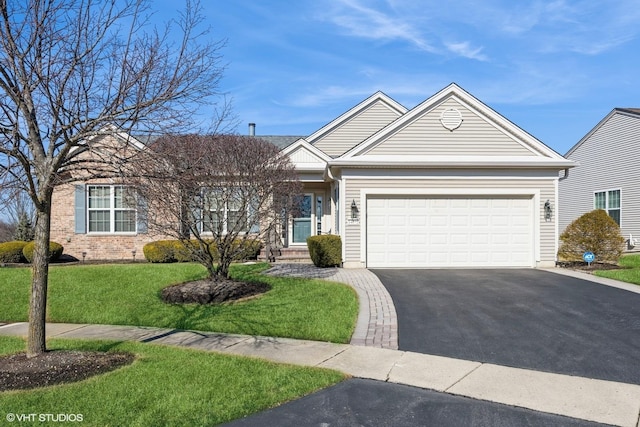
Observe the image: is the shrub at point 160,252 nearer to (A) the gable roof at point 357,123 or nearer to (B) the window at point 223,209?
(B) the window at point 223,209

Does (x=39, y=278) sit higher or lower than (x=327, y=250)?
higher

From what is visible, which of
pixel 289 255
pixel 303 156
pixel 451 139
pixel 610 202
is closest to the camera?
pixel 451 139

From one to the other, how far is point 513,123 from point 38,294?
13.7 metres

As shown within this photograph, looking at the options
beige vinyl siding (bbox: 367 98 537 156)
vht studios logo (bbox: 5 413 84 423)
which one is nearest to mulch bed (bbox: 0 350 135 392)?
vht studios logo (bbox: 5 413 84 423)

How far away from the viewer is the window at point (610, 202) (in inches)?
857

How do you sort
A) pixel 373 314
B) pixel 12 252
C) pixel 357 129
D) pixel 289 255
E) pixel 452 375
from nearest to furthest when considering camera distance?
pixel 452 375
pixel 373 314
pixel 12 252
pixel 289 255
pixel 357 129

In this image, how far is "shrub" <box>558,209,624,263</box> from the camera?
1430 cm

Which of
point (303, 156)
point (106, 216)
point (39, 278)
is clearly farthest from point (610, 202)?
point (39, 278)

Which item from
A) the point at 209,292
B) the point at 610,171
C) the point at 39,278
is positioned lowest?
the point at 209,292

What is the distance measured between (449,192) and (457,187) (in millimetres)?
317

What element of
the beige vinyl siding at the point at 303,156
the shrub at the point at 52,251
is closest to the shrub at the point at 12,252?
the shrub at the point at 52,251

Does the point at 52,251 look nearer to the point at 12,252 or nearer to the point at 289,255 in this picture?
the point at 12,252

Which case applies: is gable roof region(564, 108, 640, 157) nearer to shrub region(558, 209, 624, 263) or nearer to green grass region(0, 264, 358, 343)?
shrub region(558, 209, 624, 263)

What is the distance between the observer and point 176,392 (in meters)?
4.97
